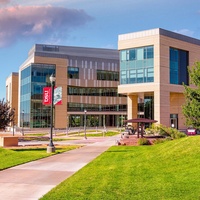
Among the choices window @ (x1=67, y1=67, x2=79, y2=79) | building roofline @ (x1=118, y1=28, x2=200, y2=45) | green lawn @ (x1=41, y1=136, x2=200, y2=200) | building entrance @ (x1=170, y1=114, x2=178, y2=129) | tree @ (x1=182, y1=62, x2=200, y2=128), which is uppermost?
building roofline @ (x1=118, y1=28, x2=200, y2=45)

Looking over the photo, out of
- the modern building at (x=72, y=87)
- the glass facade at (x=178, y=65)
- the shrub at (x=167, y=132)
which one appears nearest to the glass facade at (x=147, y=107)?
the glass facade at (x=178, y=65)

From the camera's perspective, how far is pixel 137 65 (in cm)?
5381

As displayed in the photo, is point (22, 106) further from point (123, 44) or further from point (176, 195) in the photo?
point (176, 195)

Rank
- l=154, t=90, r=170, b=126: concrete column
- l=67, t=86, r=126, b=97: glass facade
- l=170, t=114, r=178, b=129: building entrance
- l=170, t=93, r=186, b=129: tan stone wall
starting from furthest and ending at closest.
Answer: l=67, t=86, r=126, b=97: glass facade, l=170, t=93, r=186, b=129: tan stone wall, l=170, t=114, r=178, b=129: building entrance, l=154, t=90, r=170, b=126: concrete column

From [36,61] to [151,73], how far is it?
97.1ft

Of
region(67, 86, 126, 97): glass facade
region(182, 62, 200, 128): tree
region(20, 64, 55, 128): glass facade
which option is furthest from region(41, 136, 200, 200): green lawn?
region(67, 86, 126, 97): glass facade

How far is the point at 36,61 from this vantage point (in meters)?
73.3

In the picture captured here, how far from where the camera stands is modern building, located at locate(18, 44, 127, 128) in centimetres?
7444

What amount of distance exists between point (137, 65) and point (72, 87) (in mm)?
29262

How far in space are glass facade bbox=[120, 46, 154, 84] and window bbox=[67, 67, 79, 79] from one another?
2507cm

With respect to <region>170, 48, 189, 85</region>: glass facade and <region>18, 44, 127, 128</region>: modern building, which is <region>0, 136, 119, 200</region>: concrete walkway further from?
<region>18, 44, 127, 128</region>: modern building

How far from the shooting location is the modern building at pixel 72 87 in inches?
2931

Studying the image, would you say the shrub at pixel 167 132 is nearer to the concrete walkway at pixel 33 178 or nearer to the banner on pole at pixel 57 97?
the banner on pole at pixel 57 97

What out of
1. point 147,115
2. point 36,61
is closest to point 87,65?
point 36,61
